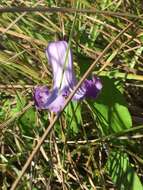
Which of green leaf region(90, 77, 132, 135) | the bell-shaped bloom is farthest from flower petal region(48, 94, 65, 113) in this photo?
green leaf region(90, 77, 132, 135)

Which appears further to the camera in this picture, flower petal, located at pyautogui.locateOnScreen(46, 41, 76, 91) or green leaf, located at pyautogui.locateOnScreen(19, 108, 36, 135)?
green leaf, located at pyautogui.locateOnScreen(19, 108, 36, 135)

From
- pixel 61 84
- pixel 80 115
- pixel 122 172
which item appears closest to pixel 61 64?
pixel 61 84

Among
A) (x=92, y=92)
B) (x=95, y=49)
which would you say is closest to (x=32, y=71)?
(x=95, y=49)

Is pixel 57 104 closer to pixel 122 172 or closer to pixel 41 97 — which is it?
pixel 41 97

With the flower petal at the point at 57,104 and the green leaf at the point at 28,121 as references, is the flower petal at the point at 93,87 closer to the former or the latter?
the flower petal at the point at 57,104

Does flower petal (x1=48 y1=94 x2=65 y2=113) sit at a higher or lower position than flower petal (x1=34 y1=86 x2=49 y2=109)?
lower

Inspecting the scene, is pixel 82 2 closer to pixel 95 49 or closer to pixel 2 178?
pixel 95 49

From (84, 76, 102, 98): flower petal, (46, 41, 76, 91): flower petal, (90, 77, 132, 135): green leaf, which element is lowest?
(90, 77, 132, 135): green leaf

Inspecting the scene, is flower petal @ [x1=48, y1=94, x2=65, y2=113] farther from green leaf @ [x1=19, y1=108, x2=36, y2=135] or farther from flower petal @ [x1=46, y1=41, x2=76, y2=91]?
green leaf @ [x1=19, y1=108, x2=36, y2=135]
